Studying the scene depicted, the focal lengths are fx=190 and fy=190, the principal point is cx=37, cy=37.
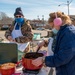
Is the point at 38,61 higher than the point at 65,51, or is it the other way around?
the point at 65,51

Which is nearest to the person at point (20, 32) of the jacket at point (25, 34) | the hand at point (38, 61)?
the jacket at point (25, 34)

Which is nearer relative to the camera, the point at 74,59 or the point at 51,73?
the point at 74,59

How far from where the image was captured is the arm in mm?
1620

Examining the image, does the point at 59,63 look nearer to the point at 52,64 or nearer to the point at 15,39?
the point at 52,64

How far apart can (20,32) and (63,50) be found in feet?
4.88

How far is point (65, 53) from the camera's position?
162 cm

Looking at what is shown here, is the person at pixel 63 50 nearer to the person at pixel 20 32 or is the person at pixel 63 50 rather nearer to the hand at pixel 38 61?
the hand at pixel 38 61

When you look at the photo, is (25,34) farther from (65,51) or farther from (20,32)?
(65,51)

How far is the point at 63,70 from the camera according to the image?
1.78m

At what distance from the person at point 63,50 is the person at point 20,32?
108cm

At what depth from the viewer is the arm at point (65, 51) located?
1620mm

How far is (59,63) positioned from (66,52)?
123 mm

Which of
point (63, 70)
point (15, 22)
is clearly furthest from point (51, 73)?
point (15, 22)

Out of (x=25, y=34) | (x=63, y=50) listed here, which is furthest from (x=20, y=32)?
(x=63, y=50)
